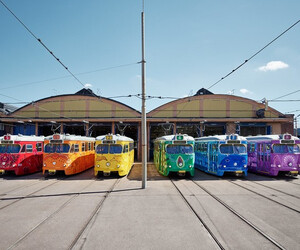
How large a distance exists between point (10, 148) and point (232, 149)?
15.2 metres

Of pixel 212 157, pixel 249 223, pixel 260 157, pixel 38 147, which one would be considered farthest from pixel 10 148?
pixel 260 157

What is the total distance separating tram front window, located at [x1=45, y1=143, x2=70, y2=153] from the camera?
13758mm

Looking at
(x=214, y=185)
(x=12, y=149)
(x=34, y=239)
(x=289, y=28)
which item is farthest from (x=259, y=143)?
(x=12, y=149)

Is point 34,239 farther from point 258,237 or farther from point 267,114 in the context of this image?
point 267,114

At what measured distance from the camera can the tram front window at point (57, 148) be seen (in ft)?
45.1

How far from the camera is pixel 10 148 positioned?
46.5 ft

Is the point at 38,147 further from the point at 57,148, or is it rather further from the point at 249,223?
the point at 249,223

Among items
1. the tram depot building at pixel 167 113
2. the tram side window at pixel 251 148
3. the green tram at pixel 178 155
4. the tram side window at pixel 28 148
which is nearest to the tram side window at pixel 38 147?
the tram side window at pixel 28 148

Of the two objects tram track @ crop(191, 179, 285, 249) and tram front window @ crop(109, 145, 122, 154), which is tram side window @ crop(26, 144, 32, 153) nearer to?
tram front window @ crop(109, 145, 122, 154)

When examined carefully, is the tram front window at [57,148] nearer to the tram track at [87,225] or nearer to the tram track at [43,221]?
the tram track at [43,221]

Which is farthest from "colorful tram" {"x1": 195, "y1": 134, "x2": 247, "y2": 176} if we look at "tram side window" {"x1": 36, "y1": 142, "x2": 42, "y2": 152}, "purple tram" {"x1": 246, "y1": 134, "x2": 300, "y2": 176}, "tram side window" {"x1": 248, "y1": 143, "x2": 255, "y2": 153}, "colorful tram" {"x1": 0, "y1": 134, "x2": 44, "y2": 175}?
"tram side window" {"x1": 36, "y1": 142, "x2": 42, "y2": 152}

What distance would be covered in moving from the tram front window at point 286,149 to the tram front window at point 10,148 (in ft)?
57.7

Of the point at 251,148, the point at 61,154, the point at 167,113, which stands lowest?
the point at 61,154

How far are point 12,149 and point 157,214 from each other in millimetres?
12374
